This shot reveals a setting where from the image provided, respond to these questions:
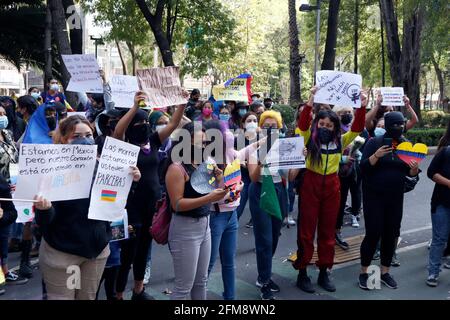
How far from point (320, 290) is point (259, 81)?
39.4m

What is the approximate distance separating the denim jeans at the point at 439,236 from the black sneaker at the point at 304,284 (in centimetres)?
139

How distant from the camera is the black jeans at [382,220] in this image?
513cm

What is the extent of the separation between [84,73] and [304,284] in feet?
13.5

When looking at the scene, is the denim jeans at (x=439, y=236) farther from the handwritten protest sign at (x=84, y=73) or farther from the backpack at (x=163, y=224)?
the handwritten protest sign at (x=84, y=73)

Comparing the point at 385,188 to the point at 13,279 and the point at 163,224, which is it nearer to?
the point at 163,224

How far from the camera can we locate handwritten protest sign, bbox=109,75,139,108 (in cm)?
580

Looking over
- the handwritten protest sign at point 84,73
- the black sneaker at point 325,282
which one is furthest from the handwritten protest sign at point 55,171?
the handwritten protest sign at point 84,73

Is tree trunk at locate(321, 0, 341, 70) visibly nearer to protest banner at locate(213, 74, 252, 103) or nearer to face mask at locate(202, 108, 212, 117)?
protest banner at locate(213, 74, 252, 103)

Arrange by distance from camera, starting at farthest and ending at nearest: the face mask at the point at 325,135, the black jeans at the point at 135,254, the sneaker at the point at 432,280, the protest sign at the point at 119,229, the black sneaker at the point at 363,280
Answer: the sneaker at the point at 432,280
the black sneaker at the point at 363,280
the face mask at the point at 325,135
the black jeans at the point at 135,254
the protest sign at the point at 119,229

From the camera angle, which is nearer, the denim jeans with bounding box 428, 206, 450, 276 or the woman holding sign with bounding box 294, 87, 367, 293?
the woman holding sign with bounding box 294, 87, 367, 293

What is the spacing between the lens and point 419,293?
16.8 feet

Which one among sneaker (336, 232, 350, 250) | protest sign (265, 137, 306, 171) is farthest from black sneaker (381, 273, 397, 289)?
protest sign (265, 137, 306, 171)

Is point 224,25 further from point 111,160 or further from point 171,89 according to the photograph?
point 111,160

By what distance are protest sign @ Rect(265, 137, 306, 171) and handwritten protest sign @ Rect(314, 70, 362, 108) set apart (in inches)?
27.0
